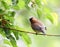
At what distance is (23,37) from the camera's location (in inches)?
36.7

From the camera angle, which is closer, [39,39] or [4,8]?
[4,8]

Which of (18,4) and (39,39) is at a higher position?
(18,4)

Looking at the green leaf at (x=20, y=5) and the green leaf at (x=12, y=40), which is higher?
the green leaf at (x=20, y=5)

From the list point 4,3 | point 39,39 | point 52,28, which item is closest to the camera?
point 4,3

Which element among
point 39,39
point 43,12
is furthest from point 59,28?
point 43,12

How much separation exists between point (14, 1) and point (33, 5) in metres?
0.08

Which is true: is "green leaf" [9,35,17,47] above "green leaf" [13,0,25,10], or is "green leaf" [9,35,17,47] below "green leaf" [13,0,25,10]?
below

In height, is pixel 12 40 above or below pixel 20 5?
below

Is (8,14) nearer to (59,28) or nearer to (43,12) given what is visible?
(43,12)

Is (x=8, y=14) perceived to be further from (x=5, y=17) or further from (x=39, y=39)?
(x=39, y=39)

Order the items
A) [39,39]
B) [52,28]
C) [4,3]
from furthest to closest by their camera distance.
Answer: [52,28]
[39,39]
[4,3]

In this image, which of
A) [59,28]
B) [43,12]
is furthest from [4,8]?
[59,28]

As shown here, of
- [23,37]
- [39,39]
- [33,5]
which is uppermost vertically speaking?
[33,5]

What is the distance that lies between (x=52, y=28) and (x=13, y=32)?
6.21ft
